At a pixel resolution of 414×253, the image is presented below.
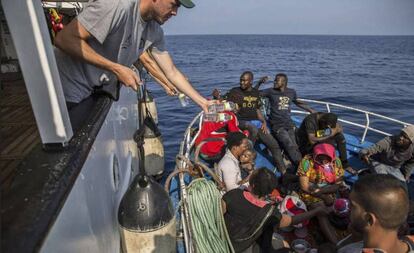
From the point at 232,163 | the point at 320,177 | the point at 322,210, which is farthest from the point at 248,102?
the point at 322,210

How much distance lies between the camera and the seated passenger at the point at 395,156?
516 cm

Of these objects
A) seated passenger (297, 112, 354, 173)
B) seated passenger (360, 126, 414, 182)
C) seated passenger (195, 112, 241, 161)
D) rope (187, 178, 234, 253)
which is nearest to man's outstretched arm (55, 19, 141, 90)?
rope (187, 178, 234, 253)

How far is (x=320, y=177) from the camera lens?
480 cm

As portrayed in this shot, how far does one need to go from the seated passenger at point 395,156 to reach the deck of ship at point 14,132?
509 centimetres

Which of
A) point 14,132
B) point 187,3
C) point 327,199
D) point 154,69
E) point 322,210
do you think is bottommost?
point 327,199

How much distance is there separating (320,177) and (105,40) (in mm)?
3720

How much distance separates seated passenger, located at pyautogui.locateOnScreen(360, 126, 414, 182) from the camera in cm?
516

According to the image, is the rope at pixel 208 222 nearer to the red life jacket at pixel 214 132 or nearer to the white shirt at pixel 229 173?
the white shirt at pixel 229 173

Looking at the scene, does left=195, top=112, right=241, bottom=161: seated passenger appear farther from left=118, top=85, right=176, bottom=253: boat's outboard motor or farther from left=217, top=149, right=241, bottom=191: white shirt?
left=118, top=85, right=176, bottom=253: boat's outboard motor

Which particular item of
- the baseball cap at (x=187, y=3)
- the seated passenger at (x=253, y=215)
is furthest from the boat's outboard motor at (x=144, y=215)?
the baseball cap at (x=187, y=3)

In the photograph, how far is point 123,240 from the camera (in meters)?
3.09

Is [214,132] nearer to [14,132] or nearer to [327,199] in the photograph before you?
[327,199]

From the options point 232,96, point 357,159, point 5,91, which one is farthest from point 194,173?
point 357,159

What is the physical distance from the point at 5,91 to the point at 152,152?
9.90 feet
